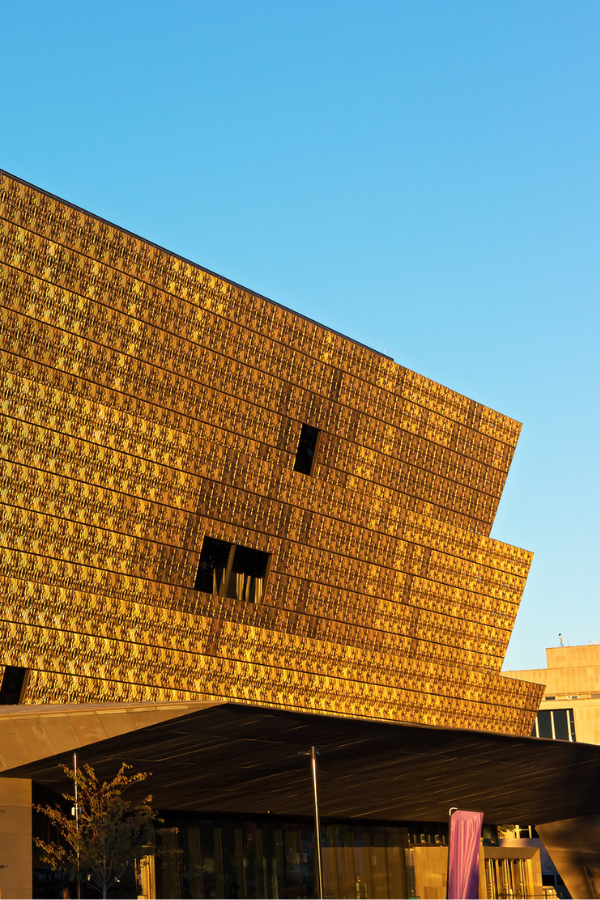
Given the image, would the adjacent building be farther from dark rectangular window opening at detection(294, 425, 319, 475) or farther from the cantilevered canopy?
dark rectangular window opening at detection(294, 425, 319, 475)

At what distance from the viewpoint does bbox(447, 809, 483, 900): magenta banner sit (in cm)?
2058

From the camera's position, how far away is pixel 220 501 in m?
43.7

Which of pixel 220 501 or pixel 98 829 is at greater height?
pixel 220 501

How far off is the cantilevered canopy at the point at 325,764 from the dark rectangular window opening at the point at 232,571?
791 centimetres

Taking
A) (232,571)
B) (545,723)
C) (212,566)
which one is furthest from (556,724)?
(212,566)

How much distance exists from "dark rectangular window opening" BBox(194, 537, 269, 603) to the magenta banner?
23330 millimetres

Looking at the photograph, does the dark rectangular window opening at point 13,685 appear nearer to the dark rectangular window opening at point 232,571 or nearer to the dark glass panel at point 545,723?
the dark rectangular window opening at point 232,571

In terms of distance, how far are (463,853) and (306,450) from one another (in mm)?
28431

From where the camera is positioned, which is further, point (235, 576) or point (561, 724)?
point (561, 724)

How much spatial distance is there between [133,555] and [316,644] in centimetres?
1115

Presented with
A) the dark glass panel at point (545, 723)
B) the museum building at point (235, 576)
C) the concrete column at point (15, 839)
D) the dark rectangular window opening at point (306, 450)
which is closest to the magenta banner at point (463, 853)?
the museum building at point (235, 576)

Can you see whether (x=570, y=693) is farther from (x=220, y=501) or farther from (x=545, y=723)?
(x=220, y=501)

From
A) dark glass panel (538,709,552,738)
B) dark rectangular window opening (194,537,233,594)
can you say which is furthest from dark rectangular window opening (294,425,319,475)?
dark glass panel (538,709,552,738)

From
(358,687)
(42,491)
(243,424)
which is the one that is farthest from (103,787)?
(358,687)
